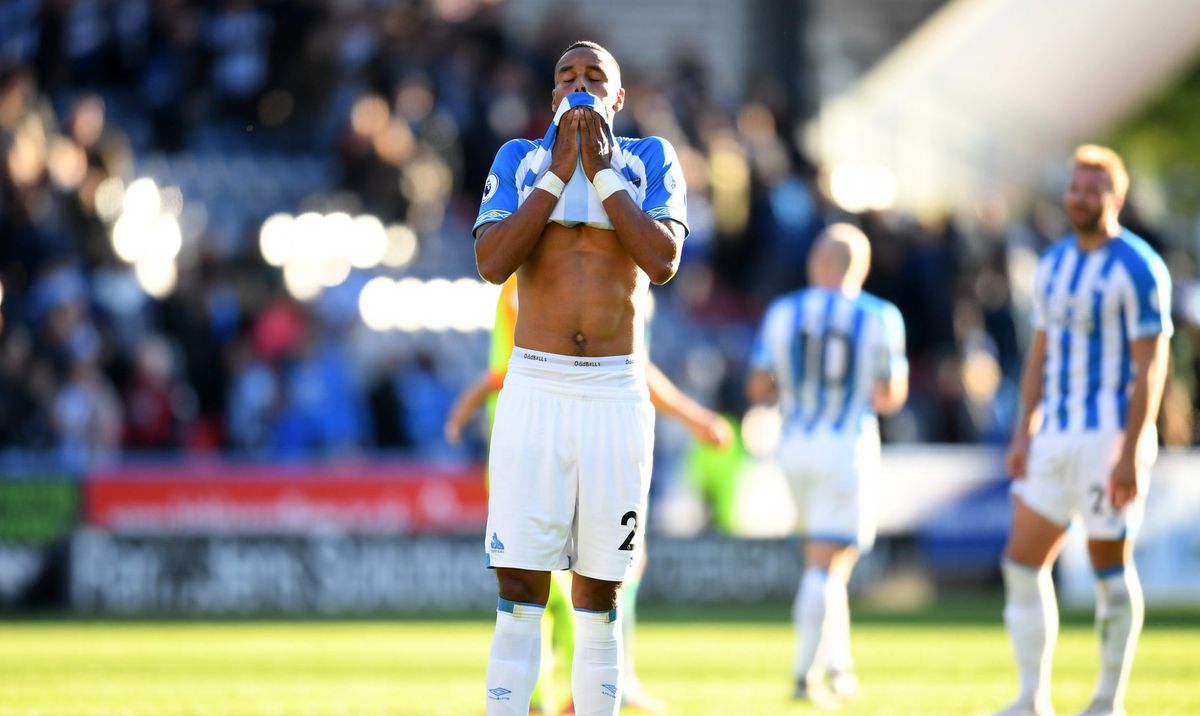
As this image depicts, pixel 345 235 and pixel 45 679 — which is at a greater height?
pixel 345 235

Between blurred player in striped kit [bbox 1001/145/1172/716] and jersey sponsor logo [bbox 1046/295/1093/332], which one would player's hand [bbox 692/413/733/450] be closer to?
blurred player in striped kit [bbox 1001/145/1172/716]

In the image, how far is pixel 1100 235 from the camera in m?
8.58

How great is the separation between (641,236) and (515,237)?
0.45m

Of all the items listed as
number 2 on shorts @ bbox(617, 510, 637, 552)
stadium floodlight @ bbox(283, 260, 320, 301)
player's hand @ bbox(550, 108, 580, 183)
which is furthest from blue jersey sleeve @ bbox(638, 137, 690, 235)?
stadium floodlight @ bbox(283, 260, 320, 301)

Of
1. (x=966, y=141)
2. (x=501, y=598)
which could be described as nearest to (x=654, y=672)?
(x=501, y=598)

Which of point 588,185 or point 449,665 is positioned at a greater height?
point 588,185

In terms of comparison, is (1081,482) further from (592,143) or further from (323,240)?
(323,240)

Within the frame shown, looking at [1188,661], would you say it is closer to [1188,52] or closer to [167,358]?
[167,358]

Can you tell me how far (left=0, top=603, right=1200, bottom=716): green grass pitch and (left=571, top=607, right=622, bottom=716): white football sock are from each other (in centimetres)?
284

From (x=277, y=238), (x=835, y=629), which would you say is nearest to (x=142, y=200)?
(x=277, y=238)

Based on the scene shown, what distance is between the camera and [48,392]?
17484mm

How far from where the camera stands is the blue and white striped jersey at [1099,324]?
8406 mm

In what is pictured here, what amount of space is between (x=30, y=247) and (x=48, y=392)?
5.90 feet

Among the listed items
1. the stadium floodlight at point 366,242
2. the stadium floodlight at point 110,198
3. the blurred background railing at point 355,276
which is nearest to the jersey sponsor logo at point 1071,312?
the blurred background railing at point 355,276
